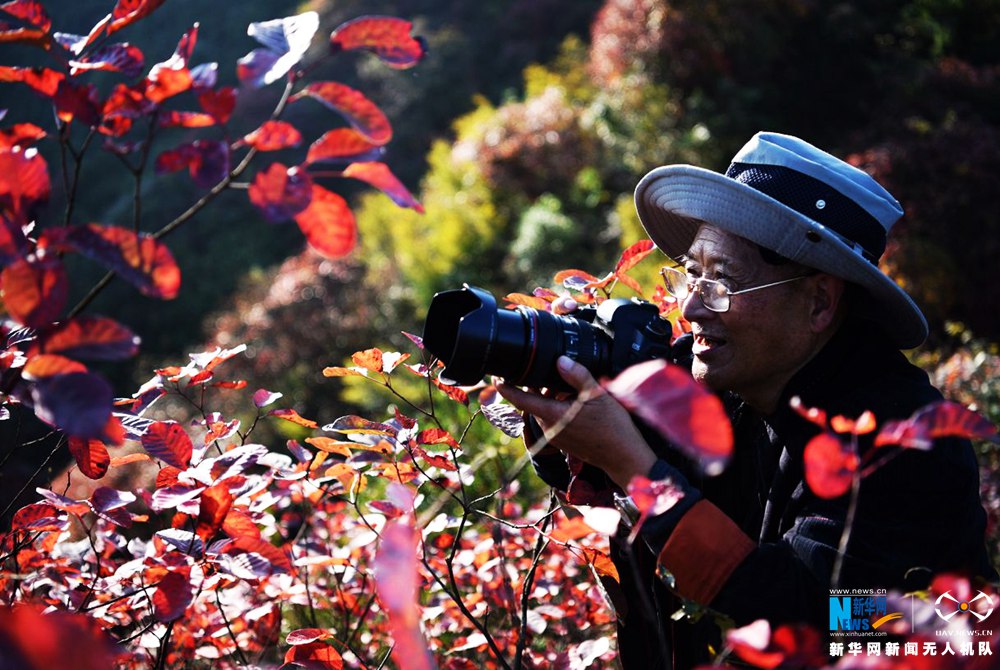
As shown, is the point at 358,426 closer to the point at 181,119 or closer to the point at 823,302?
the point at 181,119

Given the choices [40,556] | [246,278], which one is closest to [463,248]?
[246,278]

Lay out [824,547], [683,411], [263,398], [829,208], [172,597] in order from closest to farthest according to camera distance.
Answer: [683,411] → [172,597] → [824,547] → [829,208] → [263,398]

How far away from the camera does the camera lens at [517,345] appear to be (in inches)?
48.6

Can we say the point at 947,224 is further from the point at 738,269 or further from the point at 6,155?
the point at 6,155

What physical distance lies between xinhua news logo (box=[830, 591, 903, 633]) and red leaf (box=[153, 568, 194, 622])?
32.8 inches

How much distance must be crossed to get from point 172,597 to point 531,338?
60 centimetres

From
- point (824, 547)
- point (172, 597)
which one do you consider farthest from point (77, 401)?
point (824, 547)

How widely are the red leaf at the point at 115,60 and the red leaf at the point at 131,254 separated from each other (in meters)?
0.29

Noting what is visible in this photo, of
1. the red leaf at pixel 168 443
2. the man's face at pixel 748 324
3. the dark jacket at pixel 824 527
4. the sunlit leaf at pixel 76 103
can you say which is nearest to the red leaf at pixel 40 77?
the sunlit leaf at pixel 76 103

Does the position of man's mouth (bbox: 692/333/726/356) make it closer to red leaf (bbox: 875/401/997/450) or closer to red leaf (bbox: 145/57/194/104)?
red leaf (bbox: 875/401/997/450)

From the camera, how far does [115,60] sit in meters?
0.96

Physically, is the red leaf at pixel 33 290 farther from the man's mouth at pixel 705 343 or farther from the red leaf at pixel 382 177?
the man's mouth at pixel 705 343

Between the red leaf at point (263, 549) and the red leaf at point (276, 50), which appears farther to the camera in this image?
the red leaf at point (263, 549)

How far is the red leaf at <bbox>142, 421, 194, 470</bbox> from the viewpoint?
115cm
